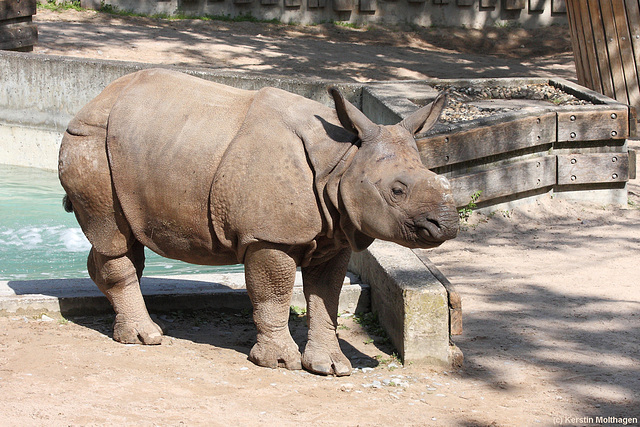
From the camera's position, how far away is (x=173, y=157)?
4.91 meters

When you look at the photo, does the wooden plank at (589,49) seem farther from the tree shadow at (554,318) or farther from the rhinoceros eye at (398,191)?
the rhinoceros eye at (398,191)

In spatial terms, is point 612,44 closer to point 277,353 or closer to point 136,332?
point 277,353

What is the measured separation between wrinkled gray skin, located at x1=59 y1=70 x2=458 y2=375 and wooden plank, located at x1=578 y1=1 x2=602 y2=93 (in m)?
7.98

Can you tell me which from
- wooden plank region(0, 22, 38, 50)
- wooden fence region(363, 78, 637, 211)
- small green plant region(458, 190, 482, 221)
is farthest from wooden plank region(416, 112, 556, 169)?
wooden plank region(0, 22, 38, 50)

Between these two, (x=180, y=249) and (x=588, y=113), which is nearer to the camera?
(x=180, y=249)

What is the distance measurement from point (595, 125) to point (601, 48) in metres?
3.14

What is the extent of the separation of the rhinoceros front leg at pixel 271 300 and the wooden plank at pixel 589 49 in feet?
28.1

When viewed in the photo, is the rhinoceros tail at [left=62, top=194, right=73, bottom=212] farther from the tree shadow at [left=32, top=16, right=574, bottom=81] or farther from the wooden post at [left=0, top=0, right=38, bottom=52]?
the tree shadow at [left=32, top=16, right=574, bottom=81]

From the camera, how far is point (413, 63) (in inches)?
669

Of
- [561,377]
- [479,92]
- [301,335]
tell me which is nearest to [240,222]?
[301,335]

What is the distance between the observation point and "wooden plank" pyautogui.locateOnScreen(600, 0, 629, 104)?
11719mm

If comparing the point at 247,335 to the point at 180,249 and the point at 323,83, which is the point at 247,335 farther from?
the point at 323,83

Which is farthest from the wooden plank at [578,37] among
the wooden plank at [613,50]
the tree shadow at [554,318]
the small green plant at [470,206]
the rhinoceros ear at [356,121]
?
the rhinoceros ear at [356,121]

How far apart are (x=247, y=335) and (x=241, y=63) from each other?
10.8m
